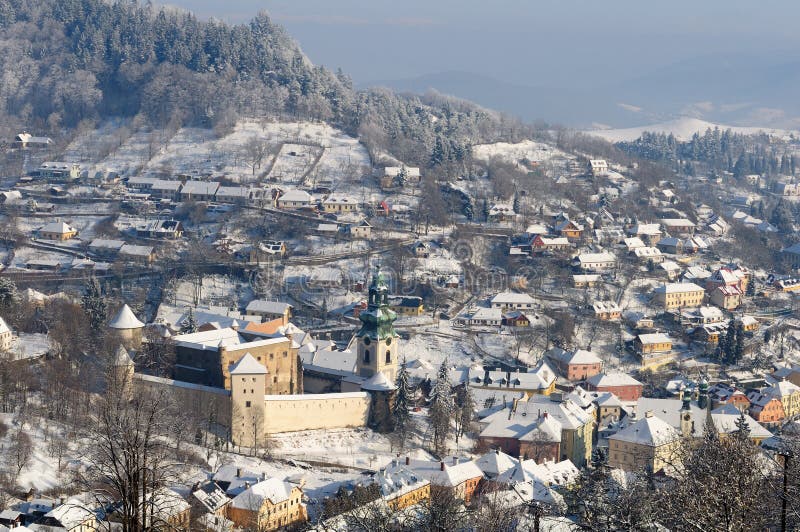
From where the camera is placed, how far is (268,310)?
228ft

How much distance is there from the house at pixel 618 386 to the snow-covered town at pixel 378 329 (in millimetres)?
161

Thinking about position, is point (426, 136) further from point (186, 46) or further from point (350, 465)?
point (350, 465)

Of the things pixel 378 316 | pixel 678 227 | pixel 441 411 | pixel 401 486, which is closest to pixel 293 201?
pixel 678 227

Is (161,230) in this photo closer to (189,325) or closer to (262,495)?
(189,325)

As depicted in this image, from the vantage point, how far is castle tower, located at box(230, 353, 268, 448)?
4981cm

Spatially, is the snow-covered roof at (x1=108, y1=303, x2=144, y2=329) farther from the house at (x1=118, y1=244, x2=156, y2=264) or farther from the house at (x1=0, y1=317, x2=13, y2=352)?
the house at (x1=118, y1=244, x2=156, y2=264)

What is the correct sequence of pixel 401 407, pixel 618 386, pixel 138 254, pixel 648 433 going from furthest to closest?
pixel 138 254 → pixel 618 386 → pixel 401 407 → pixel 648 433

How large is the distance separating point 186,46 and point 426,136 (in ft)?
85.4

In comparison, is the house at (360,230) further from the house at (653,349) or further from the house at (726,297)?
the house at (726,297)

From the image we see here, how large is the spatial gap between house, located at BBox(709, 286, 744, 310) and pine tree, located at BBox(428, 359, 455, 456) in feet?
99.3

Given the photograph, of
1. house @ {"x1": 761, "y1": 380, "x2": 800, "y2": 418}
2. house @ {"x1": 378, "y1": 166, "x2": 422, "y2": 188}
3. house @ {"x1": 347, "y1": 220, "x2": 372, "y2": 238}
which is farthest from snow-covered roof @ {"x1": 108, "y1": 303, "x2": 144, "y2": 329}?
house @ {"x1": 378, "y1": 166, "x2": 422, "y2": 188}

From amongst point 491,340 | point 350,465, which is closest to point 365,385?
point 350,465

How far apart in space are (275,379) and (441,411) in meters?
7.68

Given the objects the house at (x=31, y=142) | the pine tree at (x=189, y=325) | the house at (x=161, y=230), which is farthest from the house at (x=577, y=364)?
the house at (x=31, y=142)
